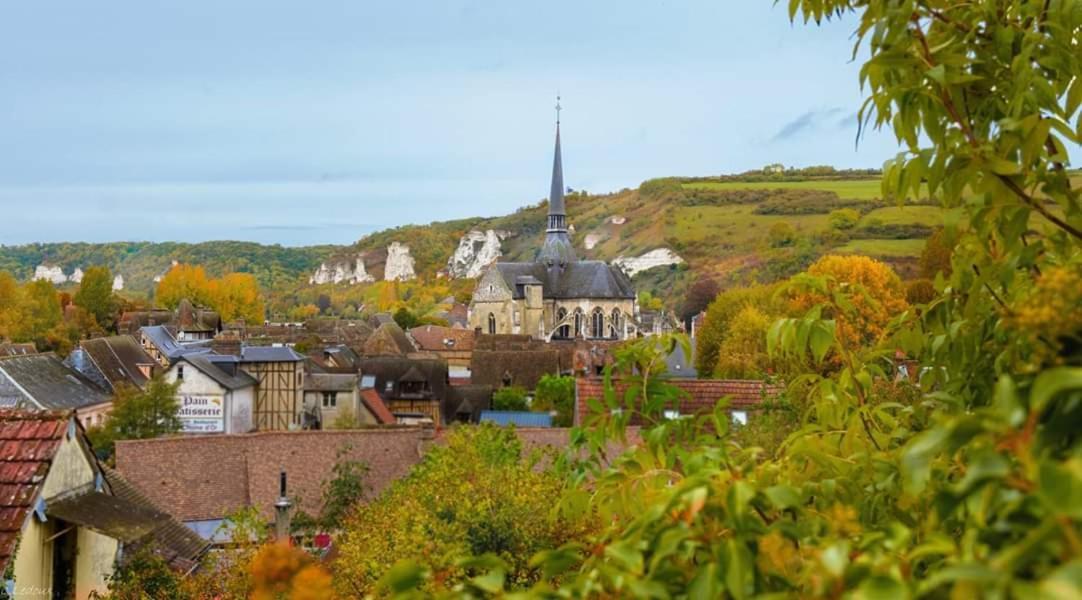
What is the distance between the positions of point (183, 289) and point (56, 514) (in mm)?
125749

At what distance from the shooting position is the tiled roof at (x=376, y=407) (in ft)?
140

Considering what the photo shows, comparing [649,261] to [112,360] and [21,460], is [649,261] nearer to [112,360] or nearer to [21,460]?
[112,360]

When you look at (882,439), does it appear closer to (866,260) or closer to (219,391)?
Answer: (219,391)

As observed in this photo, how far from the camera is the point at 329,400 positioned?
4169 cm

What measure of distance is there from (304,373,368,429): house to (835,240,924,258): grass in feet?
225

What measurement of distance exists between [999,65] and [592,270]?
262 ft

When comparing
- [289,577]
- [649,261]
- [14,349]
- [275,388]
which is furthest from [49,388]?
[649,261]

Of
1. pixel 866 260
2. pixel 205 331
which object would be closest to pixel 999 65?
pixel 866 260

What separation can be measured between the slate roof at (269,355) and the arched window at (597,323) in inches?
1702

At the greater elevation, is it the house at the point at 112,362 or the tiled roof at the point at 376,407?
the house at the point at 112,362

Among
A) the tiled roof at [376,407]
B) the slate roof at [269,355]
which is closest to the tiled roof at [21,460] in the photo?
the slate roof at [269,355]

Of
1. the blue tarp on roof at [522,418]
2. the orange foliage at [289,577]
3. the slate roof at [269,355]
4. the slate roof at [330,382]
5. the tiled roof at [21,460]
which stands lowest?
the blue tarp on roof at [522,418]

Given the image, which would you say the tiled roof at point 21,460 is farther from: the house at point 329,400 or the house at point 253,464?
the house at point 329,400

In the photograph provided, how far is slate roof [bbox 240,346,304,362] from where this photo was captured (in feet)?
132
